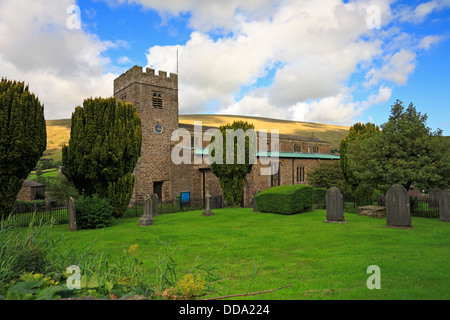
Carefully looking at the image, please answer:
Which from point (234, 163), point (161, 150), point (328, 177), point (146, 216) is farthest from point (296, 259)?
point (161, 150)

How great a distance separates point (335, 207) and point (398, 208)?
9.02 ft

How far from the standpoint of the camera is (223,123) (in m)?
102

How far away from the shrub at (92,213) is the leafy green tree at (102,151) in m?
1.42

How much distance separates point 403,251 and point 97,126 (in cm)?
1616

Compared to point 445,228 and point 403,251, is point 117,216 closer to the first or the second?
point 403,251

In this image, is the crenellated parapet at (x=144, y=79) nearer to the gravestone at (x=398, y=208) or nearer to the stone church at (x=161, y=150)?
the stone church at (x=161, y=150)

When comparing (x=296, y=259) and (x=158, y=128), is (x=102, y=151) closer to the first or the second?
(x=296, y=259)

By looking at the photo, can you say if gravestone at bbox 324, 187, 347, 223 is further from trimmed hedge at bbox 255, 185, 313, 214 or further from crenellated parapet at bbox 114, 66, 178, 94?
crenellated parapet at bbox 114, 66, 178, 94

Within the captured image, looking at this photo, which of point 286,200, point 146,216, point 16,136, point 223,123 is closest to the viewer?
point 16,136

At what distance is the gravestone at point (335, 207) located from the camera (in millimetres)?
13289

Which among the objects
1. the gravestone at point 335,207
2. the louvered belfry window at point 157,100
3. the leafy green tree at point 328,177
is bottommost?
the gravestone at point 335,207

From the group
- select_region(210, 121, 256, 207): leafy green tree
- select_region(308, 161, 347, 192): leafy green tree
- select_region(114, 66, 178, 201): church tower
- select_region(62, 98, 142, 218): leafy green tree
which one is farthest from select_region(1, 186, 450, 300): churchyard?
select_region(114, 66, 178, 201): church tower

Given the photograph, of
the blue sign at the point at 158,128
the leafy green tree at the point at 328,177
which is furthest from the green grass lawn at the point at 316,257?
the blue sign at the point at 158,128

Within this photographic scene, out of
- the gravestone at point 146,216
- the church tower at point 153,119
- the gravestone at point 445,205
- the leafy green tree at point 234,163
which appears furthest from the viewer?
the church tower at point 153,119
